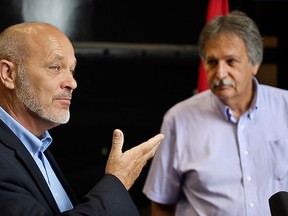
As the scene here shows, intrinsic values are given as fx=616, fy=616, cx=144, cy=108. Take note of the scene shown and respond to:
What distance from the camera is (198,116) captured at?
2.64 meters

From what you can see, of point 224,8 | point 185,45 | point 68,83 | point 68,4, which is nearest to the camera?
point 68,83

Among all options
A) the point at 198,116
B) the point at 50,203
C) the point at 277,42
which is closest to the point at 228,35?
the point at 198,116

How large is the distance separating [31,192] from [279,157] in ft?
4.02

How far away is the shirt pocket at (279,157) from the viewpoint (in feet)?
8.11

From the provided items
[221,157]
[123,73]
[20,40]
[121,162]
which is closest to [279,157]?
[221,157]

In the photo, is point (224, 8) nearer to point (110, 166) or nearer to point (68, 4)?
point (68, 4)

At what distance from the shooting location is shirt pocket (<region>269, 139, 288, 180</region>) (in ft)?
8.11

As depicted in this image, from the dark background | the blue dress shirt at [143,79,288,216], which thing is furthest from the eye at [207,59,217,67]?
the dark background

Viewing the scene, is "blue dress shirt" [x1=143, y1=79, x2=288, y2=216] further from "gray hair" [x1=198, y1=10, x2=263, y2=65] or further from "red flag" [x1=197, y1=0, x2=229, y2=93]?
"red flag" [x1=197, y1=0, x2=229, y2=93]

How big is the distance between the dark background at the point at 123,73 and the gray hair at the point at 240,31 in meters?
1.40

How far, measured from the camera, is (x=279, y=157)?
2500mm

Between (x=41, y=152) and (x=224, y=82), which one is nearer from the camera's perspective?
(x=41, y=152)

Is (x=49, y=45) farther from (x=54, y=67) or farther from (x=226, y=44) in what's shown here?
(x=226, y=44)

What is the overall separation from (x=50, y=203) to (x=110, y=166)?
190mm
